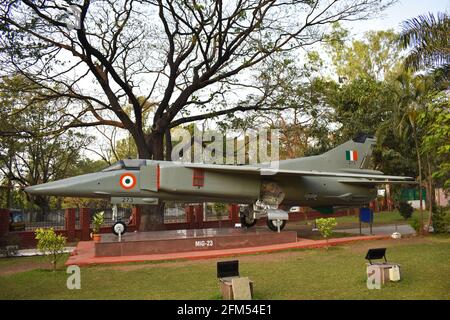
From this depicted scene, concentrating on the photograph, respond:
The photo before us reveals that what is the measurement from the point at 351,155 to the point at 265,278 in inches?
476

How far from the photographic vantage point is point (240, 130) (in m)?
23.5

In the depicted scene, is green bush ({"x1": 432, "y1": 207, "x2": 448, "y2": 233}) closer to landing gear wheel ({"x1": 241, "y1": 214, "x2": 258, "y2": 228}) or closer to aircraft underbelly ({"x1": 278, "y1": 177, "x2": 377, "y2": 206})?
aircraft underbelly ({"x1": 278, "y1": 177, "x2": 377, "y2": 206})

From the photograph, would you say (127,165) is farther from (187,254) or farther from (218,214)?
(218,214)

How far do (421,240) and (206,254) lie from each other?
29.9 feet

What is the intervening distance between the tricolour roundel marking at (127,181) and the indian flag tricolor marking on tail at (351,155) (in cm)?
1078

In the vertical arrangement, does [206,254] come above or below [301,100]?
below

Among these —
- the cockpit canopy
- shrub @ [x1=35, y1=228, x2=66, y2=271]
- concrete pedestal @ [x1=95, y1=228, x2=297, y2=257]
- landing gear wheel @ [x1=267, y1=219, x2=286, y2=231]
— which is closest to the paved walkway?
concrete pedestal @ [x1=95, y1=228, x2=297, y2=257]

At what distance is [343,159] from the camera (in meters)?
20.1

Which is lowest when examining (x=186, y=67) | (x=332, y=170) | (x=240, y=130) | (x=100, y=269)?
(x=100, y=269)

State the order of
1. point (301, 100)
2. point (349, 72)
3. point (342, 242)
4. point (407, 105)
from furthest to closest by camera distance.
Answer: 1. point (349, 72)
2. point (301, 100)
3. point (407, 105)
4. point (342, 242)

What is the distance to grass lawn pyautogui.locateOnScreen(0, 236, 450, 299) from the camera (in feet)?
27.0

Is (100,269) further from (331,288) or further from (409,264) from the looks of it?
(409,264)

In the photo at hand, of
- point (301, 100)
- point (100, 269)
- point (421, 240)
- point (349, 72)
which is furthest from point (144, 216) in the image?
point (349, 72)

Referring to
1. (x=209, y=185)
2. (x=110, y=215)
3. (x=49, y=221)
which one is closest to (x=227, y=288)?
(x=209, y=185)
